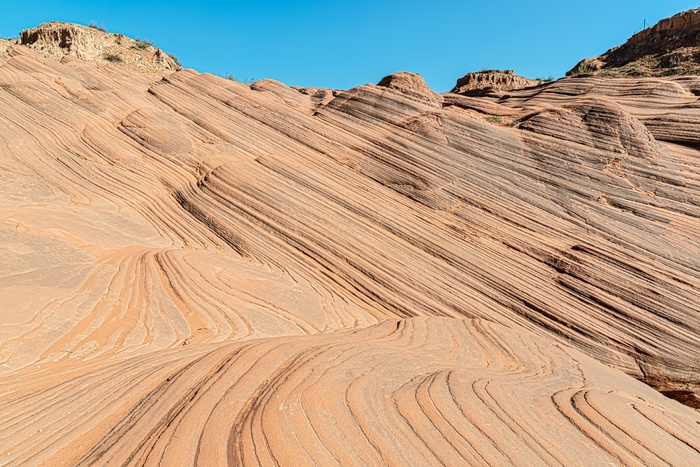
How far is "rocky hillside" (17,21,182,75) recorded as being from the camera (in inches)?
1348

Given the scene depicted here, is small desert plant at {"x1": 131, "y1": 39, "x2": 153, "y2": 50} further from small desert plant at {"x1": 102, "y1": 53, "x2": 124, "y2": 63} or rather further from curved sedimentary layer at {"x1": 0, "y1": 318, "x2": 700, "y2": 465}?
curved sedimentary layer at {"x1": 0, "y1": 318, "x2": 700, "y2": 465}

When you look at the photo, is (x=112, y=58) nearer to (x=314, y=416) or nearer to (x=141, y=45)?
(x=141, y=45)

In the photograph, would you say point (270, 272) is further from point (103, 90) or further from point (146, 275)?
point (103, 90)

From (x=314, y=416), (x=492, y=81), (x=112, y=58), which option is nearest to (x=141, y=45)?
(x=112, y=58)

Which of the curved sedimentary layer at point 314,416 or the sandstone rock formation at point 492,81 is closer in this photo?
the curved sedimentary layer at point 314,416

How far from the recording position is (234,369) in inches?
156

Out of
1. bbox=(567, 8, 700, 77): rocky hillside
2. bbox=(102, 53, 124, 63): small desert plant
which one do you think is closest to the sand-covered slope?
bbox=(567, 8, 700, 77): rocky hillside

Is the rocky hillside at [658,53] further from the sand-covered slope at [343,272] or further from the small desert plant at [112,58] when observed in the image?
the small desert plant at [112,58]

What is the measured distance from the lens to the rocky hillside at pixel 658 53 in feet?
63.5

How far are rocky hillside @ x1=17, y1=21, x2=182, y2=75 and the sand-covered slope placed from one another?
18960 mm

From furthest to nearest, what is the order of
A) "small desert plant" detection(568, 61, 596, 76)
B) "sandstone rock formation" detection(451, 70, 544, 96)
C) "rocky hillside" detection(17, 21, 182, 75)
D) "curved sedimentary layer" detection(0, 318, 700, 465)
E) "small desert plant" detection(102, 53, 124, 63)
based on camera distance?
"small desert plant" detection(102, 53, 124, 63) < "rocky hillside" detection(17, 21, 182, 75) < "sandstone rock formation" detection(451, 70, 544, 96) < "small desert plant" detection(568, 61, 596, 76) < "curved sedimentary layer" detection(0, 318, 700, 465)

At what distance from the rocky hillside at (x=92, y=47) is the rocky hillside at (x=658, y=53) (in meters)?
34.4

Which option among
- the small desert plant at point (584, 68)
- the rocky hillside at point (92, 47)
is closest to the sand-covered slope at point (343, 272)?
the small desert plant at point (584, 68)

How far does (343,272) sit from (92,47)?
125 feet
